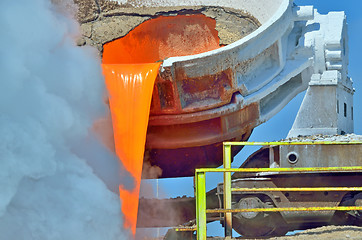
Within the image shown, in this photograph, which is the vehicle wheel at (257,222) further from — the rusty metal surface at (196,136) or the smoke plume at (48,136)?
the smoke plume at (48,136)

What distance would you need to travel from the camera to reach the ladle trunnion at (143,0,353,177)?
21.5ft

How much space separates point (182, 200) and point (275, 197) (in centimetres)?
106

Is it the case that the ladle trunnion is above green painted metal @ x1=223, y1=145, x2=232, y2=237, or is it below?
above

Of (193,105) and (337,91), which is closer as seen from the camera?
(193,105)

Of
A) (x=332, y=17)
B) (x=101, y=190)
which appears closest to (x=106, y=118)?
(x=101, y=190)

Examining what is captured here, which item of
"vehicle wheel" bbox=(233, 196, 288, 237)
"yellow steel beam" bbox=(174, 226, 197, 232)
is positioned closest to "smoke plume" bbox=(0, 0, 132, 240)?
"yellow steel beam" bbox=(174, 226, 197, 232)

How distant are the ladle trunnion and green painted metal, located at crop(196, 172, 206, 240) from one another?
5.07 ft

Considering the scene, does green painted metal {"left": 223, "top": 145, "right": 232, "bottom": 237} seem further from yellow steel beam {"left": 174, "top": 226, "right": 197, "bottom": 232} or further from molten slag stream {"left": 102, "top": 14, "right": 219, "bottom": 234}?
molten slag stream {"left": 102, "top": 14, "right": 219, "bottom": 234}

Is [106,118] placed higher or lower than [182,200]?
higher

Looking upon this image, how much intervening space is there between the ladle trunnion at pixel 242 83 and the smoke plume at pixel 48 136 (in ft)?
2.55

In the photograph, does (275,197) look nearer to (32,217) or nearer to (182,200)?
(182,200)

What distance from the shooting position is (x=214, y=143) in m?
7.23

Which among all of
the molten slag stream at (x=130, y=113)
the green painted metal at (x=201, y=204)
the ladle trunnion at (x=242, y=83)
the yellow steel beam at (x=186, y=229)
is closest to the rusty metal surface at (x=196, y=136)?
the ladle trunnion at (x=242, y=83)

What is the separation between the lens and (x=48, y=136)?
5531mm
